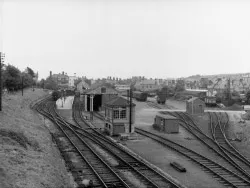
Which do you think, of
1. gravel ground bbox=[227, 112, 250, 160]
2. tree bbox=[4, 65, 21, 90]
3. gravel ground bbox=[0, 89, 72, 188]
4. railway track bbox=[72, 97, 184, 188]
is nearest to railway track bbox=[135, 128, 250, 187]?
railway track bbox=[72, 97, 184, 188]

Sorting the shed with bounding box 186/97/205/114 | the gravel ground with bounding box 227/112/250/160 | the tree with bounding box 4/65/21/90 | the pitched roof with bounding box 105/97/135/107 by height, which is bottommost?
the gravel ground with bounding box 227/112/250/160

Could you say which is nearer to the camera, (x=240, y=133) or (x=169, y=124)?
(x=169, y=124)

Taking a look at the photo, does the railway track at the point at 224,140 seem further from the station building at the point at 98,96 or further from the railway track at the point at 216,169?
the station building at the point at 98,96

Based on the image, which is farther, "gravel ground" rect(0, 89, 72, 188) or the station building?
the station building

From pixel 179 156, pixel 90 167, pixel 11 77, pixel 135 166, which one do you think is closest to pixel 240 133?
pixel 179 156

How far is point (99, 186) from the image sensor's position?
52.4 ft

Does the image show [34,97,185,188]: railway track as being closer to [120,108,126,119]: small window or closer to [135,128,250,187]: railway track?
[135,128,250,187]: railway track

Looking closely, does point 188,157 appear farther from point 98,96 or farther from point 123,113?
point 98,96

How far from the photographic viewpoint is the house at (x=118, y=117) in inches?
1286

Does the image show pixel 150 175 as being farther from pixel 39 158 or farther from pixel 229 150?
pixel 229 150

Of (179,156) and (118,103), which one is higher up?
(118,103)

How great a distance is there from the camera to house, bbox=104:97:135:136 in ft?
107

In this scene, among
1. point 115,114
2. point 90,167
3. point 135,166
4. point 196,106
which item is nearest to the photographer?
point 90,167

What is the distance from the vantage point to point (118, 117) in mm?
33125
